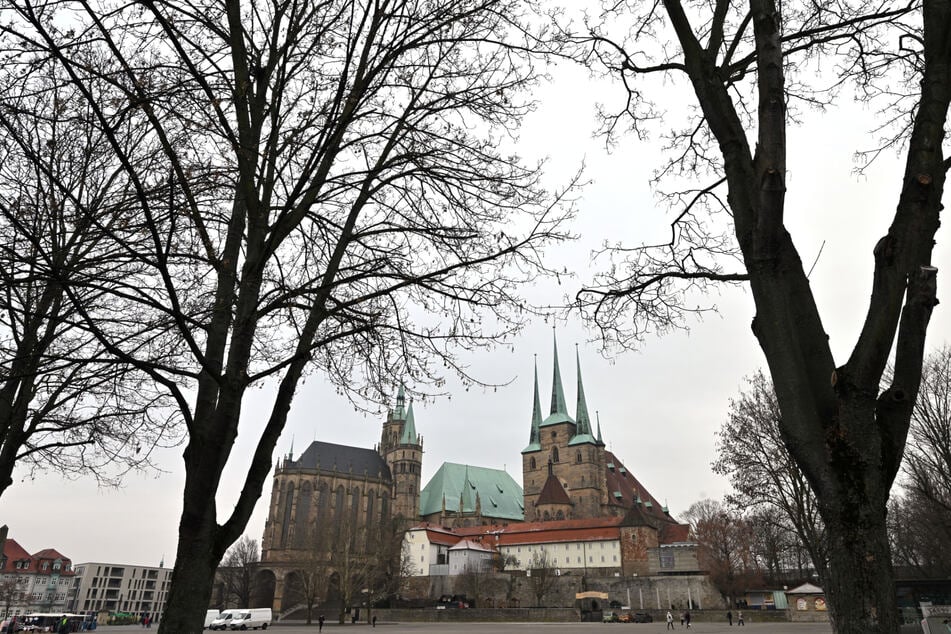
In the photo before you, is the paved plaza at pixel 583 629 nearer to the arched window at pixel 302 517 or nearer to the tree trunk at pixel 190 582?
the tree trunk at pixel 190 582

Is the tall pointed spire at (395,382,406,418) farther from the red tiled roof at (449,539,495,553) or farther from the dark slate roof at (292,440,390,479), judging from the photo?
the dark slate roof at (292,440,390,479)

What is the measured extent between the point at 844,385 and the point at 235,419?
3871 millimetres

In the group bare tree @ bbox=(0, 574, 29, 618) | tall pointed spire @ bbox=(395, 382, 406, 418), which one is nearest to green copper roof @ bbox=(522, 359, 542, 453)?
bare tree @ bbox=(0, 574, 29, 618)

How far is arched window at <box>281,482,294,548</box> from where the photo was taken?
3024 inches

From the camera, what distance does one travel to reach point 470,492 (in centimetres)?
9750

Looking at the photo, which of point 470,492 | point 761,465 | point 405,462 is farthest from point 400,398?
point 470,492

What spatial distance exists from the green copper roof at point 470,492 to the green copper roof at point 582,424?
753 inches

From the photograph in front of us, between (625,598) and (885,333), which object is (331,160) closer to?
(885,333)

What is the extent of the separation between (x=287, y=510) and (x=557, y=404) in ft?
134

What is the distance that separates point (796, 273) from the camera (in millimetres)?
3525

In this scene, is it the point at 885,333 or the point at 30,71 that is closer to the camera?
the point at 885,333

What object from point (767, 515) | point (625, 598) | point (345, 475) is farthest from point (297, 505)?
point (767, 515)

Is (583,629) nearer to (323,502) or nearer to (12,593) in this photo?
(323,502)

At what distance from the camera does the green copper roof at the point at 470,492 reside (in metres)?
96.2
